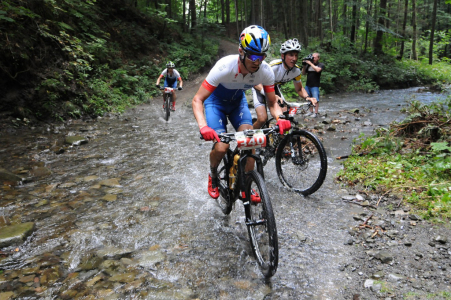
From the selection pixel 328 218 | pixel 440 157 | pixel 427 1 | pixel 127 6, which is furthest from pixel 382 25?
pixel 427 1

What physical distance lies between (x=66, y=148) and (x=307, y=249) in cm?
719

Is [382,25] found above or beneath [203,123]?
above

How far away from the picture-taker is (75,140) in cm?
842

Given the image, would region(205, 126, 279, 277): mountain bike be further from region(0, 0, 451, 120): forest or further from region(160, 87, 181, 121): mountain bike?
region(160, 87, 181, 121): mountain bike

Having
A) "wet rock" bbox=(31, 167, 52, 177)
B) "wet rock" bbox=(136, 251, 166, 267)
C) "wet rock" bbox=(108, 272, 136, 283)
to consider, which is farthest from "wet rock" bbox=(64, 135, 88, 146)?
"wet rock" bbox=(108, 272, 136, 283)

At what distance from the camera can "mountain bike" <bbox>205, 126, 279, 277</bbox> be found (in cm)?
296

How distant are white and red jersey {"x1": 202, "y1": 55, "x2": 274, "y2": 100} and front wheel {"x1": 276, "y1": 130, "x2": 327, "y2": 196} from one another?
52.6 inches

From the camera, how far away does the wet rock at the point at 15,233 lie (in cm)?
367

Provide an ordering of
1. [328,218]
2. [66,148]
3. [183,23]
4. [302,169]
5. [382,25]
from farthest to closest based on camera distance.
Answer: [183,23], [382,25], [66,148], [302,169], [328,218]

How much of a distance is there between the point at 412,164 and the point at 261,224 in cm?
372

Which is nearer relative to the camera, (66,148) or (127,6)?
(66,148)

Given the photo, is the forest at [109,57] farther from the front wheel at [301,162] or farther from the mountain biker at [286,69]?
the front wheel at [301,162]

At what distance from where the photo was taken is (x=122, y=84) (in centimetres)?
1630

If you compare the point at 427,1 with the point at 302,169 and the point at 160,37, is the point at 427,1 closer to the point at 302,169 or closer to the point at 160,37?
the point at 160,37
